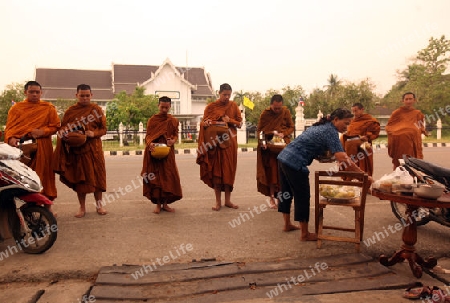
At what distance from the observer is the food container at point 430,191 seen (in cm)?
300

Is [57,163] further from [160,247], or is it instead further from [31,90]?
[160,247]

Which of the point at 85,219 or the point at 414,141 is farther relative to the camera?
the point at 414,141

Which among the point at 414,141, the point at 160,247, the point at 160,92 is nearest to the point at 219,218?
the point at 160,247

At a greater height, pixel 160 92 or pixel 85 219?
pixel 160 92

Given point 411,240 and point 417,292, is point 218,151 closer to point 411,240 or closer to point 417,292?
point 411,240

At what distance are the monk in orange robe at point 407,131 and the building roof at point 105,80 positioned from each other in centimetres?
2972

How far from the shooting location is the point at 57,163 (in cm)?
484

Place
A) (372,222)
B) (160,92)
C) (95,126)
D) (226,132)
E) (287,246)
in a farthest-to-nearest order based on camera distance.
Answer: (160,92), (226,132), (95,126), (372,222), (287,246)

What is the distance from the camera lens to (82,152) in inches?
194

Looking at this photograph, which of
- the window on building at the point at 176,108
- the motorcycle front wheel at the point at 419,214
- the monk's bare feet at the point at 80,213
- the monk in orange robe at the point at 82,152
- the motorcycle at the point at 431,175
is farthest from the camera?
the window on building at the point at 176,108

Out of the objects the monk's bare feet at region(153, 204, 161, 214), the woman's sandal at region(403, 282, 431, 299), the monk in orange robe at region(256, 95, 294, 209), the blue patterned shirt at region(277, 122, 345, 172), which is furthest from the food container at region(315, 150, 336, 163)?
the monk's bare feet at region(153, 204, 161, 214)

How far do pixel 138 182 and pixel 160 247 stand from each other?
4.34 meters

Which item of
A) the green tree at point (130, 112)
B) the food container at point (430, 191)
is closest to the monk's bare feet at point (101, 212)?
the food container at point (430, 191)

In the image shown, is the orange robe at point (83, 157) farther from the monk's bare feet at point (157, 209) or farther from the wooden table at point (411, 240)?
the wooden table at point (411, 240)
